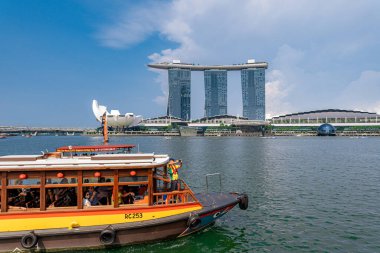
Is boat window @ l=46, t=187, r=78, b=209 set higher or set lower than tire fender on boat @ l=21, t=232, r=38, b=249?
higher

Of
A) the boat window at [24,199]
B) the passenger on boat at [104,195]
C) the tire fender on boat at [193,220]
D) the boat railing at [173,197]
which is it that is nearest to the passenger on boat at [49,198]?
the boat window at [24,199]

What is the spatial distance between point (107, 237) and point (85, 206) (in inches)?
57.9

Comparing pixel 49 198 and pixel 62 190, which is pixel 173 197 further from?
pixel 49 198

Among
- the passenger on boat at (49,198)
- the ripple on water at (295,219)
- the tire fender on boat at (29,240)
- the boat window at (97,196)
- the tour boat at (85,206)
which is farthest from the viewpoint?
the ripple on water at (295,219)

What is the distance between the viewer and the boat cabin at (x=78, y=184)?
1061 centimetres

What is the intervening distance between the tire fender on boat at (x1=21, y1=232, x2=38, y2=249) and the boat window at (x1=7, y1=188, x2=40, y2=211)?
1099mm

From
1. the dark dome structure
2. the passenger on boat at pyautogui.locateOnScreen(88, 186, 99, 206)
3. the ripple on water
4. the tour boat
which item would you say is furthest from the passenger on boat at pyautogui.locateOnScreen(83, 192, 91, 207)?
the dark dome structure

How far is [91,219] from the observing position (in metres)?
11.0

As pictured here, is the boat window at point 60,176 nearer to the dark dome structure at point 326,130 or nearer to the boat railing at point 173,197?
the boat railing at point 173,197

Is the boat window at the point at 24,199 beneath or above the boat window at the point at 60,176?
beneath

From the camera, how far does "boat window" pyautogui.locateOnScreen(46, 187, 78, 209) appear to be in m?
11.2

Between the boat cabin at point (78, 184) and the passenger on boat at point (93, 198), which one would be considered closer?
the boat cabin at point (78, 184)

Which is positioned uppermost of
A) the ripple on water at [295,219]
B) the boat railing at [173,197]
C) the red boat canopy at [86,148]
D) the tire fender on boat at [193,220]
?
the red boat canopy at [86,148]

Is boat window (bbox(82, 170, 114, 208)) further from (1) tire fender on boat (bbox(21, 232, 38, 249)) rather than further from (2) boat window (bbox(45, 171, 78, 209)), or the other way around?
(1) tire fender on boat (bbox(21, 232, 38, 249))
